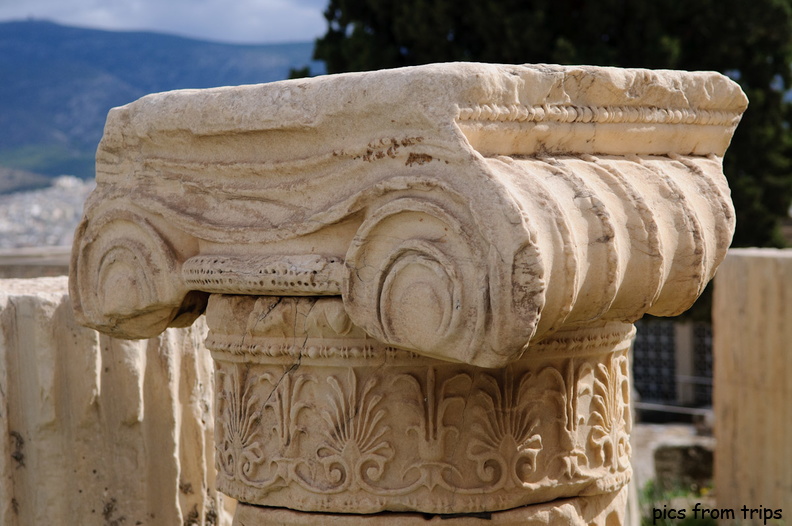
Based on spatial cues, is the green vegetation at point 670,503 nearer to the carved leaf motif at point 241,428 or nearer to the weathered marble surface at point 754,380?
the weathered marble surface at point 754,380

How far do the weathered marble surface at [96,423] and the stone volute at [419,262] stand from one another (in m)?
0.58

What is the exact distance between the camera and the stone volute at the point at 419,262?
6.42ft

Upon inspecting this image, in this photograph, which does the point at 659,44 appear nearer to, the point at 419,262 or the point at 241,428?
the point at 241,428

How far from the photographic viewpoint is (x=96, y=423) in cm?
323

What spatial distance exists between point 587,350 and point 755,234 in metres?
9.15

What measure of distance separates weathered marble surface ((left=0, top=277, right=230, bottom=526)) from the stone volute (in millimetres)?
579

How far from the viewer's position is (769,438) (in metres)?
6.07

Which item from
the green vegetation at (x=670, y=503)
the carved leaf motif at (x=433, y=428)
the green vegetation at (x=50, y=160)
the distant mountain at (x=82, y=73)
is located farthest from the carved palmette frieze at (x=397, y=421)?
the distant mountain at (x=82, y=73)

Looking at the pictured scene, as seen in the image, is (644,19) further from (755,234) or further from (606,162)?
(606,162)

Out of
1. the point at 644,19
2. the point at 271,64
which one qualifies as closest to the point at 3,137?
the point at 271,64

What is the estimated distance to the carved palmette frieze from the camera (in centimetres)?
226

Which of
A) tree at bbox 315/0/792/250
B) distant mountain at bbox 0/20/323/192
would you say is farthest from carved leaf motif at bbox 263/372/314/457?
distant mountain at bbox 0/20/323/192

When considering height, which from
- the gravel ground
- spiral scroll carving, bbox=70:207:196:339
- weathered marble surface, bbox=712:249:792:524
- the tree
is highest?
the tree

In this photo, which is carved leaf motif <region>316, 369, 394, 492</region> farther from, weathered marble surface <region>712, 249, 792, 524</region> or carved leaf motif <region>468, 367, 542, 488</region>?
weathered marble surface <region>712, 249, 792, 524</region>
